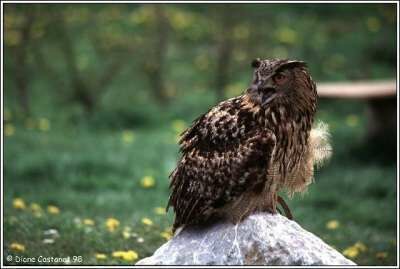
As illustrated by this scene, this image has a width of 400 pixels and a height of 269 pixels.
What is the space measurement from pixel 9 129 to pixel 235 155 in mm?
6683

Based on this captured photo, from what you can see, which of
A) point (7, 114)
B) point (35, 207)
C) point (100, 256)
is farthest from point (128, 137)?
point (100, 256)

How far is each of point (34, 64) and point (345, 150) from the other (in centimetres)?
561

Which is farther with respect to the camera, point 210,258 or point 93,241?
point 93,241

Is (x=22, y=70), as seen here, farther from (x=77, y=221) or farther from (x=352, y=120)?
(x=352, y=120)

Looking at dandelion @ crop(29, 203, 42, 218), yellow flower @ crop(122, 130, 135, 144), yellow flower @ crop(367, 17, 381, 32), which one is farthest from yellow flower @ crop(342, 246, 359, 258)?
yellow flower @ crop(367, 17, 381, 32)

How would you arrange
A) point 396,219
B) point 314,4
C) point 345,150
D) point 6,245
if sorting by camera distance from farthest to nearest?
point 314,4, point 345,150, point 396,219, point 6,245

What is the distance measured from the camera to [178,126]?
37.1ft

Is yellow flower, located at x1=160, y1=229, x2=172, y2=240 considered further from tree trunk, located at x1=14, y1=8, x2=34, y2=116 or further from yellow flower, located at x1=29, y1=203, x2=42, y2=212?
tree trunk, located at x1=14, y1=8, x2=34, y2=116

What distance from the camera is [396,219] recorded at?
8133 millimetres

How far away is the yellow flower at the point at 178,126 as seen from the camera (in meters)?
11.2

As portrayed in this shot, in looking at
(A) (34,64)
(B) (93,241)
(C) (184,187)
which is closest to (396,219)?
(B) (93,241)

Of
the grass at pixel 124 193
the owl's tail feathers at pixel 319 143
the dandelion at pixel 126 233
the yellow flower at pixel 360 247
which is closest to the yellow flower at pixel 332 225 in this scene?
the grass at pixel 124 193

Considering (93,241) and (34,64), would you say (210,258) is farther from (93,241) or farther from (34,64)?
(34,64)

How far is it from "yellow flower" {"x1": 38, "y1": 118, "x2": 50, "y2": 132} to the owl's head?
6892 millimetres
